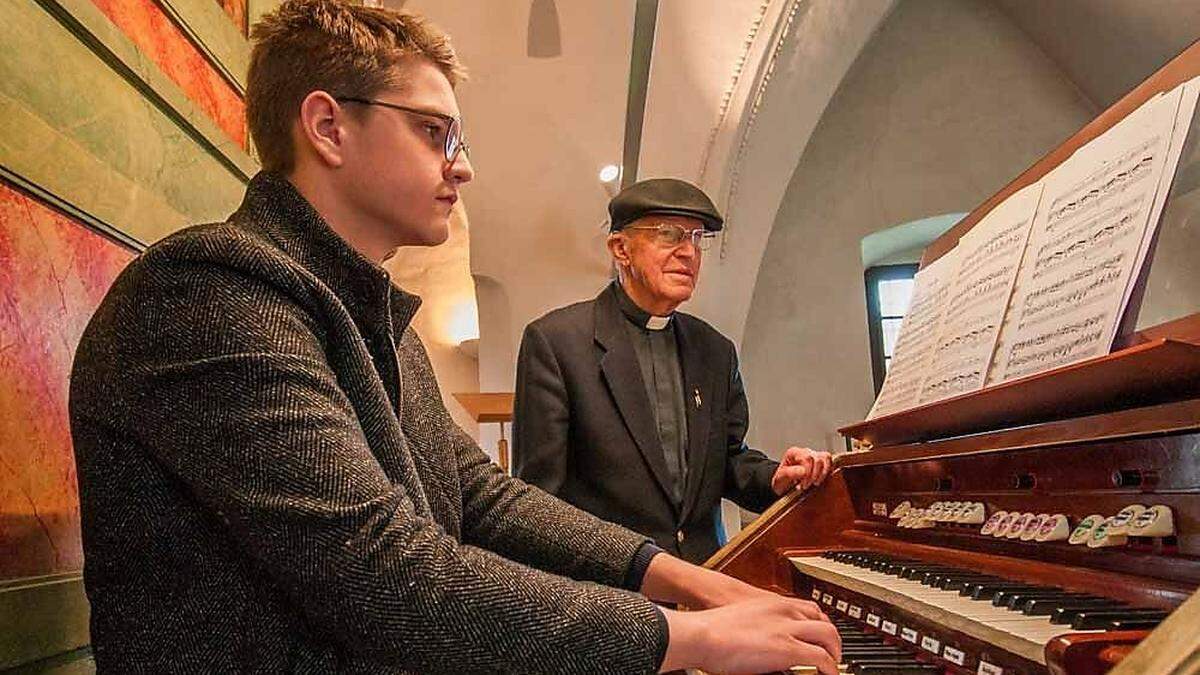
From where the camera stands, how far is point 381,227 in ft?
4.17

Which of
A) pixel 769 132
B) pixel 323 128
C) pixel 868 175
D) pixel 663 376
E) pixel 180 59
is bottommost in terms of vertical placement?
pixel 663 376

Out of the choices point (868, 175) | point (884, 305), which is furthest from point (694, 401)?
point (884, 305)

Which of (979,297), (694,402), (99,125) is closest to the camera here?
(99,125)

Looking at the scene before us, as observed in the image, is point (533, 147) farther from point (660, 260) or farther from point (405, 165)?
point (405, 165)

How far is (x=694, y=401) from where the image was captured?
7.97 feet

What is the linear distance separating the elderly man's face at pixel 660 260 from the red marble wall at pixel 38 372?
1406mm

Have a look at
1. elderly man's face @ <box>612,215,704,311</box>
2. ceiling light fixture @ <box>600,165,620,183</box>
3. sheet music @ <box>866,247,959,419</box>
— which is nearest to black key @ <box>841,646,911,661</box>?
sheet music @ <box>866,247,959,419</box>

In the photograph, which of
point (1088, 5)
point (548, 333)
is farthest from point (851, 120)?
point (548, 333)

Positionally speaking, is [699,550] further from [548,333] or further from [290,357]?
[290,357]

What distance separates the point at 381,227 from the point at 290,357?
15.5 inches

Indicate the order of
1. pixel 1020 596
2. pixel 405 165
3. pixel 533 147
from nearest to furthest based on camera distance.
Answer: pixel 1020 596 → pixel 405 165 → pixel 533 147

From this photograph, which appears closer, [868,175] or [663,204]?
[663,204]

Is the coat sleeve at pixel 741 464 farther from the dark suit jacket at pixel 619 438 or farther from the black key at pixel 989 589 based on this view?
the black key at pixel 989 589

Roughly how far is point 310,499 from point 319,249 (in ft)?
1.28
